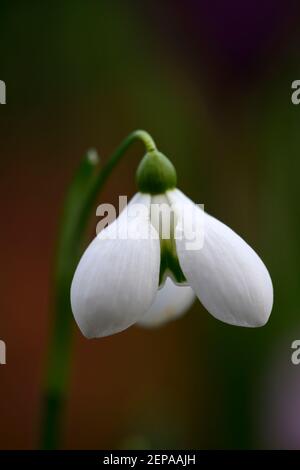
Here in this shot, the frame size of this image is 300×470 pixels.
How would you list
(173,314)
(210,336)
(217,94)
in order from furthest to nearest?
(217,94)
(210,336)
(173,314)

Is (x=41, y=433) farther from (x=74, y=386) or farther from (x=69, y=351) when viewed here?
(x=74, y=386)

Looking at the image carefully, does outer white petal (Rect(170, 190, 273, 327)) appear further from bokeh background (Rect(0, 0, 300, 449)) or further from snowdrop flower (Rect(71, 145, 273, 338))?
bokeh background (Rect(0, 0, 300, 449))

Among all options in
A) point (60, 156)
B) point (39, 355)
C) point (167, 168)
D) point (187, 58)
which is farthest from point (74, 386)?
point (167, 168)

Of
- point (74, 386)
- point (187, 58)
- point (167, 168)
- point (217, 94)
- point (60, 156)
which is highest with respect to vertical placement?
point (187, 58)

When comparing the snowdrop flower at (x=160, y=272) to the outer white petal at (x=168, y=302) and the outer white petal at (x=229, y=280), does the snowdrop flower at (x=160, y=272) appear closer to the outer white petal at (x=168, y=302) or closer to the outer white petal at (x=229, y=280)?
the outer white petal at (x=229, y=280)

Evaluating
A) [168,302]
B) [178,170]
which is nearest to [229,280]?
[168,302]

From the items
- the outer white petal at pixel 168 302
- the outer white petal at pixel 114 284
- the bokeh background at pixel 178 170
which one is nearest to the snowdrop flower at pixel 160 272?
the outer white petal at pixel 114 284

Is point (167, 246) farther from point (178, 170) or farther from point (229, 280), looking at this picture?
point (178, 170)

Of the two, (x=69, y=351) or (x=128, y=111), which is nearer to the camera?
(x=69, y=351)

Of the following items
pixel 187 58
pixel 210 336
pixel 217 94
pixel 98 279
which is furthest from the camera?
pixel 187 58
